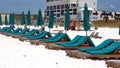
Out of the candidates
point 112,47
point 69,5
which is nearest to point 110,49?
point 112,47

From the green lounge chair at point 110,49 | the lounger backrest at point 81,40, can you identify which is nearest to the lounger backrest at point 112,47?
the green lounge chair at point 110,49

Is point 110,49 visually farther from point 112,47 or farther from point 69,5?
point 69,5

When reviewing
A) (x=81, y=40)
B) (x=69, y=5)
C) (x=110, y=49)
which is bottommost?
(x=69, y=5)

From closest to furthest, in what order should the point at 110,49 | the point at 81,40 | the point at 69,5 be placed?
the point at 110,49 → the point at 81,40 → the point at 69,5

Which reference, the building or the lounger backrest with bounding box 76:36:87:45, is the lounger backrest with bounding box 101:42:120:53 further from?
the building

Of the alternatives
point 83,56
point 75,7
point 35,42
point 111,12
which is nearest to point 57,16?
point 75,7

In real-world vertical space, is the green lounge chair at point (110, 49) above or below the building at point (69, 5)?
above

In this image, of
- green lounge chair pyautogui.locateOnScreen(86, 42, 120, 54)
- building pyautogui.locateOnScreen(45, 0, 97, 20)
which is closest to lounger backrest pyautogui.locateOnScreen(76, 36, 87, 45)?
green lounge chair pyautogui.locateOnScreen(86, 42, 120, 54)

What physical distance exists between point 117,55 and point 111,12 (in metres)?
96.7

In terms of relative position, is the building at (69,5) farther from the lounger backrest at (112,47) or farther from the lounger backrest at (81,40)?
the lounger backrest at (112,47)

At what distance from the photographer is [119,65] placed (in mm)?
8508

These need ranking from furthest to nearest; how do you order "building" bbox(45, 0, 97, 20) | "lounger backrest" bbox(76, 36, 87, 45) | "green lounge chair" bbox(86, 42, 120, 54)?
"building" bbox(45, 0, 97, 20), "lounger backrest" bbox(76, 36, 87, 45), "green lounge chair" bbox(86, 42, 120, 54)

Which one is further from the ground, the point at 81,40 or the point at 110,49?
the point at 110,49

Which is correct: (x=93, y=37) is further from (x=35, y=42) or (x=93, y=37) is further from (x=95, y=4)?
(x=95, y=4)
